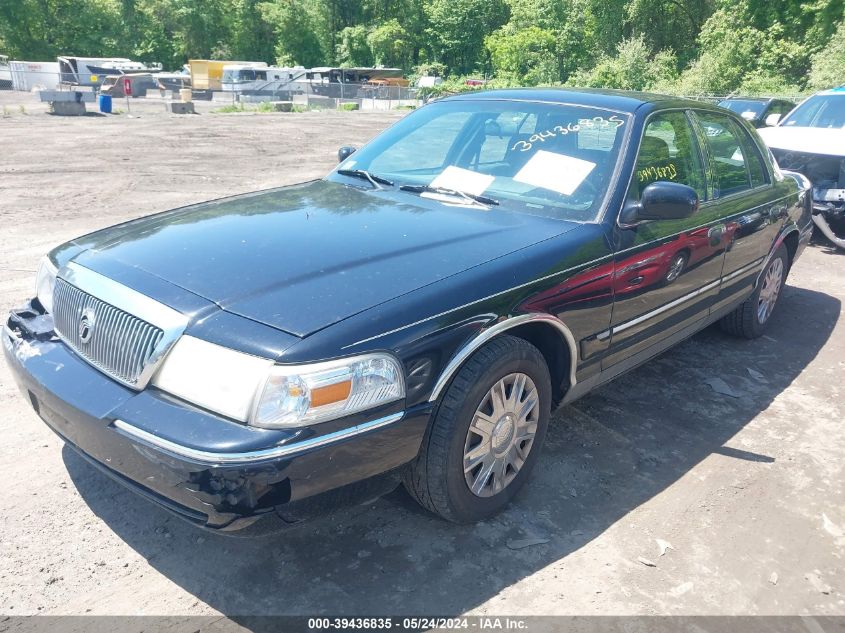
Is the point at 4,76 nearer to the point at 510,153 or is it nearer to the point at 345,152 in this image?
the point at 345,152

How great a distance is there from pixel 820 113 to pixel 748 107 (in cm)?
455

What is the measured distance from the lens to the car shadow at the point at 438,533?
256 cm

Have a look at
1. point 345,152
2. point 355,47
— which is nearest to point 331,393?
point 345,152

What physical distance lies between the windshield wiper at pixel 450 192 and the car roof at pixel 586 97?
83 cm

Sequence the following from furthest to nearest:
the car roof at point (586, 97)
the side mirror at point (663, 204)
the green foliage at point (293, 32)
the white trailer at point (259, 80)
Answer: the green foliage at point (293, 32), the white trailer at point (259, 80), the car roof at point (586, 97), the side mirror at point (663, 204)

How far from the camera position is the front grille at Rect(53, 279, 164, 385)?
2422 mm

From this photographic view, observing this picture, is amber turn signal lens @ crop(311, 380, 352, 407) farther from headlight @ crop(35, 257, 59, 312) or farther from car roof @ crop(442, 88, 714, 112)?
car roof @ crop(442, 88, 714, 112)

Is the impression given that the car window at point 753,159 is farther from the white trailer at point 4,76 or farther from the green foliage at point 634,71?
the white trailer at point 4,76

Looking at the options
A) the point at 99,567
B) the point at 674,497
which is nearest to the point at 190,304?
the point at 99,567

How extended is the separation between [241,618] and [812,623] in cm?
210

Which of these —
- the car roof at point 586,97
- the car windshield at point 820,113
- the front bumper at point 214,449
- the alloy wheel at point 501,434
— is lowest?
the alloy wheel at point 501,434

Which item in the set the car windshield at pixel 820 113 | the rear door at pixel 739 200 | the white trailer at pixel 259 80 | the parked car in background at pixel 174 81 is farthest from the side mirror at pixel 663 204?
the parked car in background at pixel 174 81

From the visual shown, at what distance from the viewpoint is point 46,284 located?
3.06 meters

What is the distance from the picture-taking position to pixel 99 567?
8.62ft
